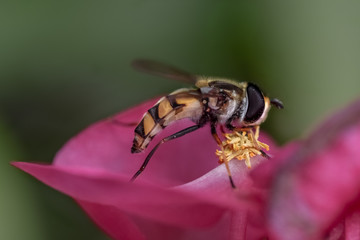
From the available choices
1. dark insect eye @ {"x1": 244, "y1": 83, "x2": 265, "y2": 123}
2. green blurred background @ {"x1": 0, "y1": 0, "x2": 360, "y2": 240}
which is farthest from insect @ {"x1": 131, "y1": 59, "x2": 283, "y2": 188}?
green blurred background @ {"x1": 0, "y1": 0, "x2": 360, "y2": 240}

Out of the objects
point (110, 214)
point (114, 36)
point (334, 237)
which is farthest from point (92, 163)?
point (114, 36)

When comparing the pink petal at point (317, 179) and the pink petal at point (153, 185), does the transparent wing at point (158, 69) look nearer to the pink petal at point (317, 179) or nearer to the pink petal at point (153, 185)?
the pink petal at point (153, 185)

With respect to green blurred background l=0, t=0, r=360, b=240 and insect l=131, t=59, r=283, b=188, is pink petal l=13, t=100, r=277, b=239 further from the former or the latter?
green blurred background l=0, t=0, r=360, b=240

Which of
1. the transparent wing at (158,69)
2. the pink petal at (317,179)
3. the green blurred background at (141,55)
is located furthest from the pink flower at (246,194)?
the green blurred background at (141,55)

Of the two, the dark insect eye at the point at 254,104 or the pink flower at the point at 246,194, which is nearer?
the pink flower at the point at 246,194

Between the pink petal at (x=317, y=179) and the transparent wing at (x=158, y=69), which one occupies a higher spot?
the transparent wing at (x=158, y=69)

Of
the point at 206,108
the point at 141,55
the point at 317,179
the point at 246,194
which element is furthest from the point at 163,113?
the point at 141,55

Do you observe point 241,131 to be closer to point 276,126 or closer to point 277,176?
point 277,176
